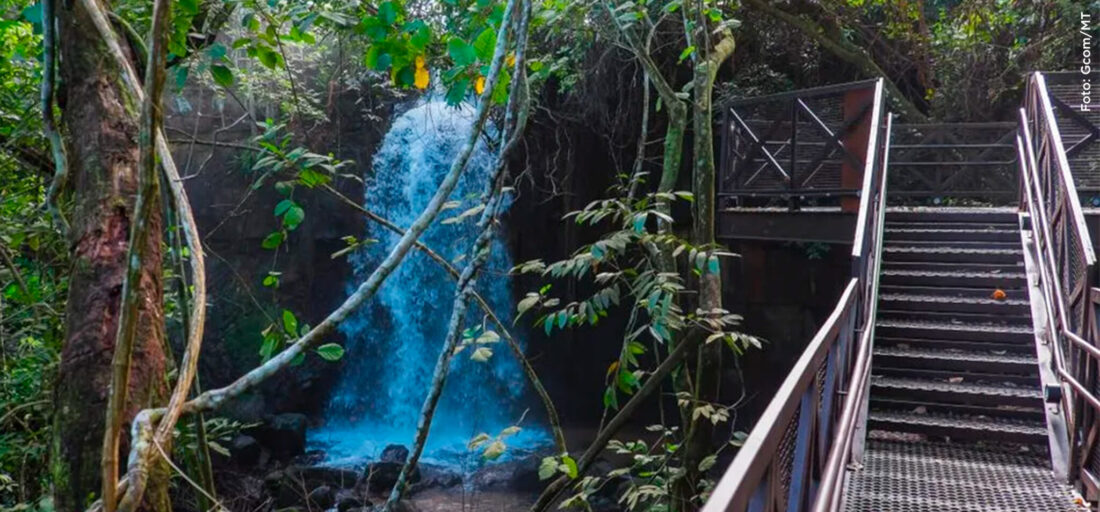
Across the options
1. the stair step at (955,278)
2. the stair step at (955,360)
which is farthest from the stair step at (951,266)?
the stair step at (955,360)

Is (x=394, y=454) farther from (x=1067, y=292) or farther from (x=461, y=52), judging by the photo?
(x=461, y=52)

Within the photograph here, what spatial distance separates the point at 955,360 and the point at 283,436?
10134 mm

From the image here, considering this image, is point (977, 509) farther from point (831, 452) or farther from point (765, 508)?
point (765, 508)

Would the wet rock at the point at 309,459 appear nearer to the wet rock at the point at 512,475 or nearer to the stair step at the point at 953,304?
the wet rock at the point at 512,475

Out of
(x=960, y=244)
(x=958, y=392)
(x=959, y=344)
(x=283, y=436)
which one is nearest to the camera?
(x=958, y=392)

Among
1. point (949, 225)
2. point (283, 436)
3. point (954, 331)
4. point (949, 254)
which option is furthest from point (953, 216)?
point (283, 436)

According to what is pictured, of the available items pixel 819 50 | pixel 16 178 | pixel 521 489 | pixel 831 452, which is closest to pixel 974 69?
pixel 819 50

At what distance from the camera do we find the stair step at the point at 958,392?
5.12m

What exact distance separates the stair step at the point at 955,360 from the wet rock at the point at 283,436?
957 centimetres

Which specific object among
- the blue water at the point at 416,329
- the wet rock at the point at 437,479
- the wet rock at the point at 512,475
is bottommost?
the wet rock at the point at 437,479

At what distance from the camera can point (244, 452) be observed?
11945 millimetres

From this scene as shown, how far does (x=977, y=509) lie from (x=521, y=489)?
743cm

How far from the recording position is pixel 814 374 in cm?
246

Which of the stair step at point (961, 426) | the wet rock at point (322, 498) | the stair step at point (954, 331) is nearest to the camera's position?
A: the stair step at point (961, 426)
